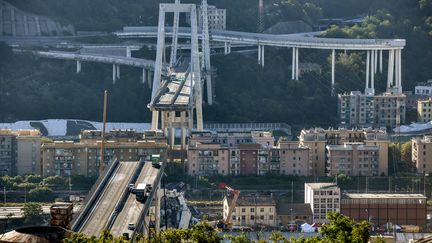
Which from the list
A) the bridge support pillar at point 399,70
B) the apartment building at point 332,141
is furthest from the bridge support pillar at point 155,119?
the bridge support pillar at point 399,70

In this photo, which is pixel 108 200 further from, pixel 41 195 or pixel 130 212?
pixel 41 195

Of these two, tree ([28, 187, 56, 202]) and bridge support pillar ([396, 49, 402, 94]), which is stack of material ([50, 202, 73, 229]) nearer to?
tree ([28, 187, 56, 202])

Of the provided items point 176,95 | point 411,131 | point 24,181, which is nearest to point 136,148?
point 24,181

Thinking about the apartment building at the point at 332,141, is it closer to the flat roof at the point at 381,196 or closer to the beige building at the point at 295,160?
the beige building at the point at 295,160

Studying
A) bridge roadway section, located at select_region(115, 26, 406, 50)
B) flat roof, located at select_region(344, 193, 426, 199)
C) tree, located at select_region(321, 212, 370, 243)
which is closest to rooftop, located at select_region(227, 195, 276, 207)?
flat roof, located at select_region(344, 193, 426, 199)

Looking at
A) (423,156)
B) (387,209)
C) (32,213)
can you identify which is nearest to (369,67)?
(423,156)

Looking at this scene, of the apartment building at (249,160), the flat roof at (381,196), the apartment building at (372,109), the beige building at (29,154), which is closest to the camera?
the flat roof at (381,196)
